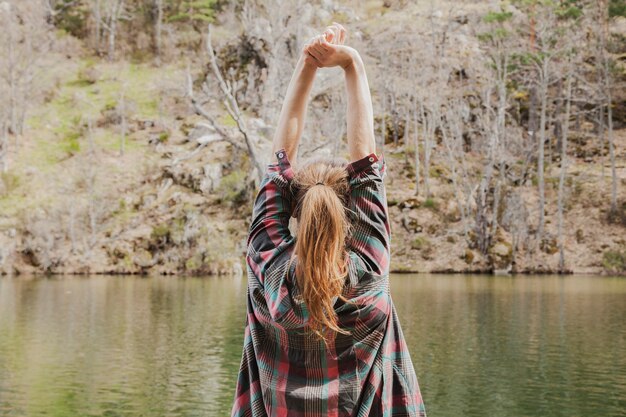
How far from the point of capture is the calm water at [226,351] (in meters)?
9.16

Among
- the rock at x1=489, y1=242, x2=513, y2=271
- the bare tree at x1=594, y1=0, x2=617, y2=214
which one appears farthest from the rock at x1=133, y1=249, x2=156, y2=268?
the bare tree at x1=594, y1=0, x2=617, y2=214

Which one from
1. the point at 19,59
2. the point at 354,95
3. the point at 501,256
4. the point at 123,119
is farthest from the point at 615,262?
the point at 19,59

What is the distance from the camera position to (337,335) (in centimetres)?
177

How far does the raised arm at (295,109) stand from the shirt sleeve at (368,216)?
0.26m

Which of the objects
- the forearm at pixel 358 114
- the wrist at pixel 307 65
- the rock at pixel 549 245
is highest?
the wrist at pixel 307 65

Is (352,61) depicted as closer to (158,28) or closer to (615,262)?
(615,262)

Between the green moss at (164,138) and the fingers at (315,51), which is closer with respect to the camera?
the fingers at (315,51)

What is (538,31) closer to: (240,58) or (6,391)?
(240,58)

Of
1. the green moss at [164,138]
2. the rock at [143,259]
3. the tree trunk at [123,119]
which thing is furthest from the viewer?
the green moss at [164,138]

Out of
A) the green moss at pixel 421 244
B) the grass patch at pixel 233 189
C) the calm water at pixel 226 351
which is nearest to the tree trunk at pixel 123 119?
the grass patch at pixel 233 189

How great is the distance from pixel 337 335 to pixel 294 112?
0.64 m

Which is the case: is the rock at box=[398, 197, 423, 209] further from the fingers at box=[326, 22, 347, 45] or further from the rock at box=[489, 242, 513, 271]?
the fingers at box=[326, 22, 347, 45]

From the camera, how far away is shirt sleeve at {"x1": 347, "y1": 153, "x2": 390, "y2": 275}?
1.80 metres

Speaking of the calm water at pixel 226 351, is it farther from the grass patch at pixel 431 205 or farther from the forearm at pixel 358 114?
the grass patch at pixel 431 205
